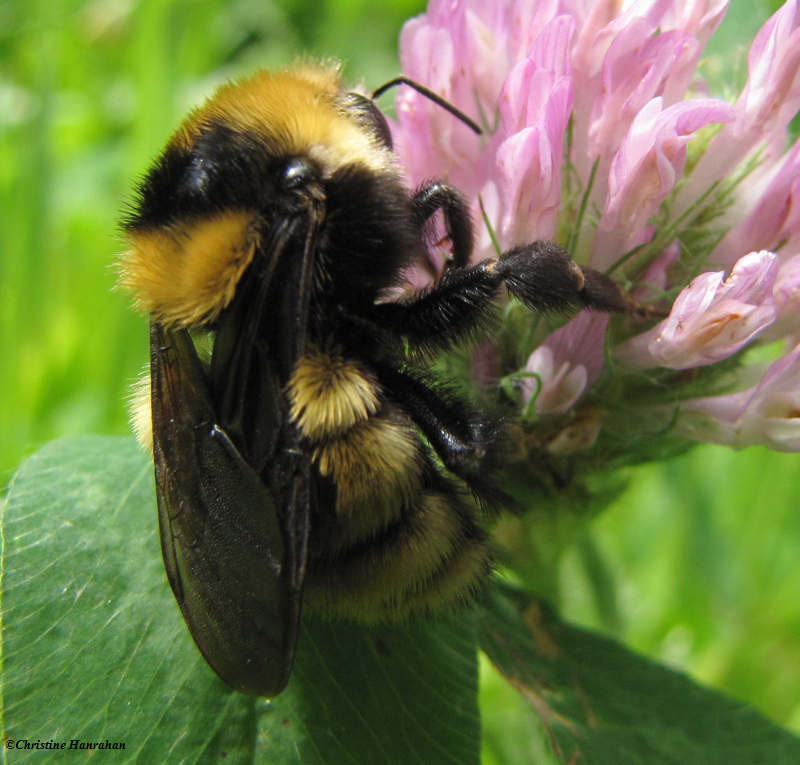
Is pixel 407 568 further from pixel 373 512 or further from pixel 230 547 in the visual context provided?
pixel 230 547

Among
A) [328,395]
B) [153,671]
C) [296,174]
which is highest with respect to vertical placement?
[296,174]

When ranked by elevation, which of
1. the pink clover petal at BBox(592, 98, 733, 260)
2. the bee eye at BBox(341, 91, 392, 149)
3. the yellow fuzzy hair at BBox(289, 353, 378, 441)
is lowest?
the yellow fuzzy hair at BBox(289, 353, 378, 441)

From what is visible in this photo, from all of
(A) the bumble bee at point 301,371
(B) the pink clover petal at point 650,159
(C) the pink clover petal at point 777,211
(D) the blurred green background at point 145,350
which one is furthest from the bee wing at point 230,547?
(D) the blurred green background at point 145,350

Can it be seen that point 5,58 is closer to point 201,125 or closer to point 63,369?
point 63,369

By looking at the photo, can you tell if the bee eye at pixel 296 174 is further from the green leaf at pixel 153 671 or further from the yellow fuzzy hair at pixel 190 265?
the green leaf at pixel 153 671

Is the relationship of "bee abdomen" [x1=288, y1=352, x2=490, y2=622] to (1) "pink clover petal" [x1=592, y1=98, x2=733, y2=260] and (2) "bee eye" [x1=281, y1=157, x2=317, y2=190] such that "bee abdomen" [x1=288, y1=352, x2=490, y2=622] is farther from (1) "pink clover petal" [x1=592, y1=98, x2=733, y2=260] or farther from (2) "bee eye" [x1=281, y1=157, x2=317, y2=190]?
(1) "pink clover petal" [x1=592, y1=98, x2=733, y2=260]

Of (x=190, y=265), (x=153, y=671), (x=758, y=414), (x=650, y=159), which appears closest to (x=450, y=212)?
(x=650, y=159)

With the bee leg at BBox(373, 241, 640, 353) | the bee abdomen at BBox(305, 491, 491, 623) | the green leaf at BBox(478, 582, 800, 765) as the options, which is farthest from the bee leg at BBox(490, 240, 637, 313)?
the green leaf at BBox(478, 582, 800, 765)
